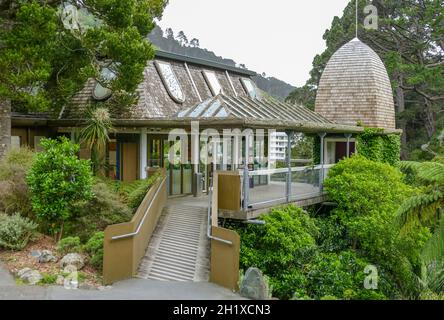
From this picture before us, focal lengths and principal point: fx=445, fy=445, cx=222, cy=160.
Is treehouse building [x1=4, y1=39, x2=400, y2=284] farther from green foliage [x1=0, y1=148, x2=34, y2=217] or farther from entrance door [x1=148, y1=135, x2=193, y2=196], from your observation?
green foliage [x1=0, y1=148, x2=34, y2=217]

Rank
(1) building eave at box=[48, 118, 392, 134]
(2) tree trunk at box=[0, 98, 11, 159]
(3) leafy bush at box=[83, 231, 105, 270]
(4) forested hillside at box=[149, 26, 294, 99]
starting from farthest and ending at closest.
Answer: (4) forested hillside at box=[149, 26, 294, 99]
(2) tree trunk at box=[0, 98, 11, 159]
(1) building eave at box=[48, 118, 392, 134]
(3) leafy bush at box=[83, 231, 105, 270]

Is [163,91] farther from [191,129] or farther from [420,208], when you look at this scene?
[420,208]

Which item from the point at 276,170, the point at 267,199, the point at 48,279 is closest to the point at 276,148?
the point at 276,170

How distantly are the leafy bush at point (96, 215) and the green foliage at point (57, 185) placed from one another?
1.00ft

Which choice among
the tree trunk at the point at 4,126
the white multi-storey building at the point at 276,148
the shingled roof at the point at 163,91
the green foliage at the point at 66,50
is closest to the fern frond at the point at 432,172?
the white multi-storey building at the point at 276,148

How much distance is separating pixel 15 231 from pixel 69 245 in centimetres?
134

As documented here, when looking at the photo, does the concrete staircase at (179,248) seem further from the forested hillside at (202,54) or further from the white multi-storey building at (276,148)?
the forested hillside at (202,54)

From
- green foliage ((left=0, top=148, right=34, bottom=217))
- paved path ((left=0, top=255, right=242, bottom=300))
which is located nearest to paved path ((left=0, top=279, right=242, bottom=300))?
paved path ((left=0, top=255, right=242, bottom=300))

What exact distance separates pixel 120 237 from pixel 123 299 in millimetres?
1670

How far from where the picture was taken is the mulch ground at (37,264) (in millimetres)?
9456

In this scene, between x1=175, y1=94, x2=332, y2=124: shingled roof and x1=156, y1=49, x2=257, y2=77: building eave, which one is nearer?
x1=175, y1=94, x2=332, y2=124: shingled roof

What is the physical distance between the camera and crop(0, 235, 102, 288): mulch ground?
9.46 meters

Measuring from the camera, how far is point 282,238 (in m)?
12.1

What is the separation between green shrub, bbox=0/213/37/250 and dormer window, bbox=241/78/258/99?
13.8 metres
